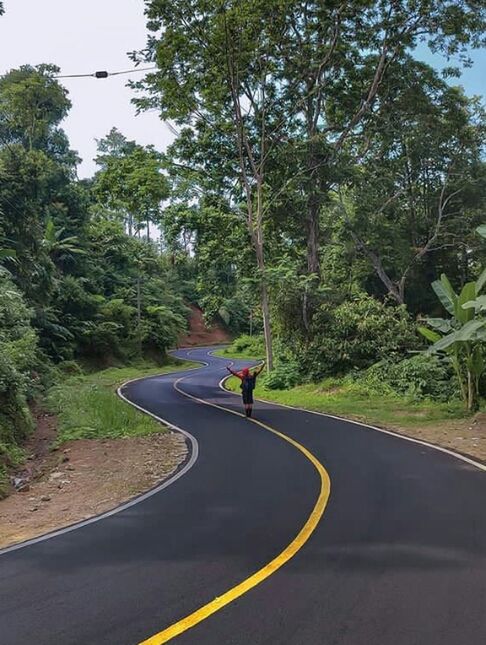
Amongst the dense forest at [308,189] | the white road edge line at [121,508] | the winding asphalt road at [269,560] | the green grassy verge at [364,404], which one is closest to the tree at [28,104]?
the dense forest at [308,189]

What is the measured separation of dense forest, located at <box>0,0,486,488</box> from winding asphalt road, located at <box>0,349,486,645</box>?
7549 mm

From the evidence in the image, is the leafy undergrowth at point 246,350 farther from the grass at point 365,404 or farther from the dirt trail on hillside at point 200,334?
the grass at point 365,404

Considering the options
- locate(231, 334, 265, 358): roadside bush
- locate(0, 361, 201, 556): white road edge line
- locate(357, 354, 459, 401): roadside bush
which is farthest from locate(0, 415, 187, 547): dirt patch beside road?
locate(231, 334, 265, 358): roadside bush

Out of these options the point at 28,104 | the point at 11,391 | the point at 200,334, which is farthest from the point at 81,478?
the point at 200,334

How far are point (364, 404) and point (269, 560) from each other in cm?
1570

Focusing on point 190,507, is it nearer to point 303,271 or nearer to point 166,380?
point 303,271

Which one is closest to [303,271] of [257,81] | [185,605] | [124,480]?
[257,81]

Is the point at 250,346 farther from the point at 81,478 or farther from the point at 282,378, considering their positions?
the point at 81,478

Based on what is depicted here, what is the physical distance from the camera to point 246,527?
21.9ft

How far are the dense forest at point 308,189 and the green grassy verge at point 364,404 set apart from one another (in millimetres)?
963

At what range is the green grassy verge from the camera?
16.7 meters

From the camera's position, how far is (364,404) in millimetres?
20562

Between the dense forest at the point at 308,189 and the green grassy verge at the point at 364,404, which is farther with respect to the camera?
the dense forest at the point at 308,189

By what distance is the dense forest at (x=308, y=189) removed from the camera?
22.3m
